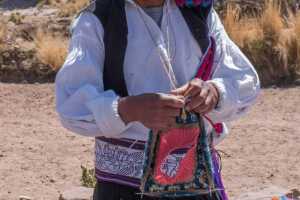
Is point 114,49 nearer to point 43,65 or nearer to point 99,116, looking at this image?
point 99,116

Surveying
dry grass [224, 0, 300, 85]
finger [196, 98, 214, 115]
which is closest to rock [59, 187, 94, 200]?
finger [196, 98, 214, 115]

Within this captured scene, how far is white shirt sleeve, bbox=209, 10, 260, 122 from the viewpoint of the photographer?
2111mm

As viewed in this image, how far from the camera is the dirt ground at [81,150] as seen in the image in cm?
552

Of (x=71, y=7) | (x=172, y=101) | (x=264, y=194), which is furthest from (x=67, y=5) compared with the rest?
(x=172, y=101)

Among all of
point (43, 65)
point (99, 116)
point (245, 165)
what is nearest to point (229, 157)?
point (245, 165)

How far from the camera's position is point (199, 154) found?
2135 millimetres

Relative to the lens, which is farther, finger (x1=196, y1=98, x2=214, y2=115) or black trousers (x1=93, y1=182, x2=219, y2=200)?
black trousers (x1=93, y1=182, x2=219, y2=200)

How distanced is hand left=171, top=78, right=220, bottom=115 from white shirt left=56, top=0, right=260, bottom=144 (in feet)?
0.17

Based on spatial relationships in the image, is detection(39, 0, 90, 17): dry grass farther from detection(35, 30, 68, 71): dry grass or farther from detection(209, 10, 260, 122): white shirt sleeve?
detection(209, 10, 260, 122): white shirt sleeve

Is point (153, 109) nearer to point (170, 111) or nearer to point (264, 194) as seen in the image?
point (170, 111)

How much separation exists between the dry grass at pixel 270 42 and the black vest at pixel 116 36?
241 inches

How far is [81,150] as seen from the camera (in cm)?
629

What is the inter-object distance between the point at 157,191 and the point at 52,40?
7906 millimetres

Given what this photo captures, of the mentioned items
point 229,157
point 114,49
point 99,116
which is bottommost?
point 229,157
